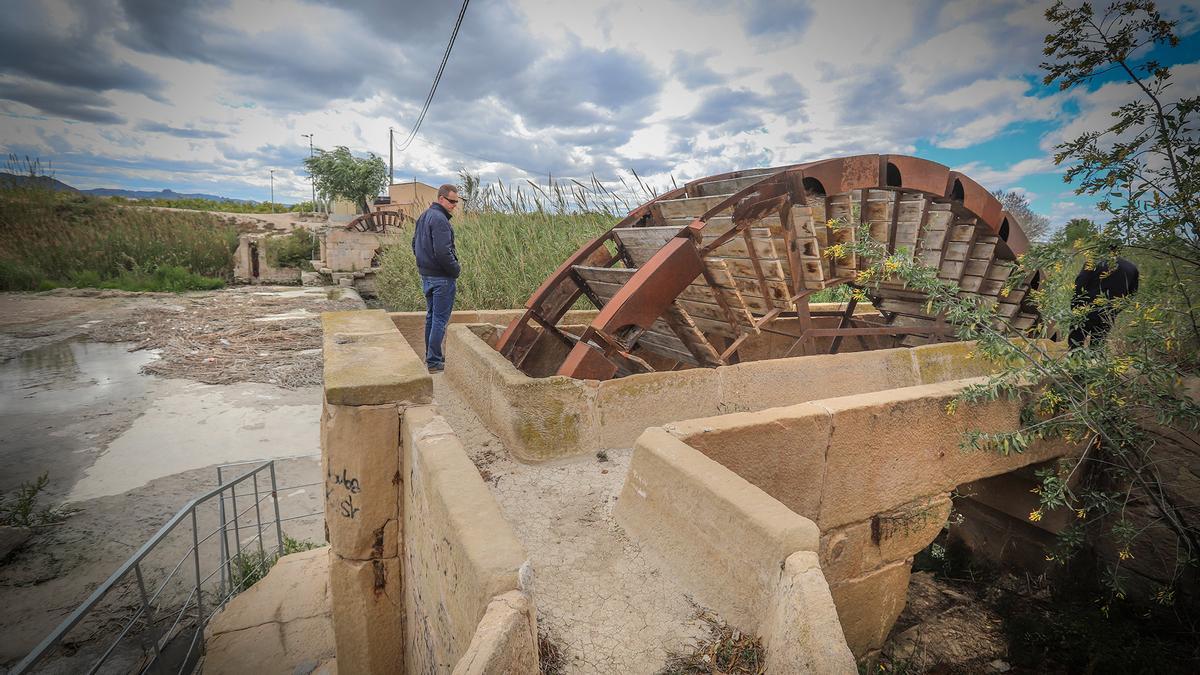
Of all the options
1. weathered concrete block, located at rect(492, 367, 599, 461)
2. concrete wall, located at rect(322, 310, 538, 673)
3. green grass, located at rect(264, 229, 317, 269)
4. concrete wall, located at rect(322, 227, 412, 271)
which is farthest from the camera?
green grass, located at rect(264, 229, 317, 269)

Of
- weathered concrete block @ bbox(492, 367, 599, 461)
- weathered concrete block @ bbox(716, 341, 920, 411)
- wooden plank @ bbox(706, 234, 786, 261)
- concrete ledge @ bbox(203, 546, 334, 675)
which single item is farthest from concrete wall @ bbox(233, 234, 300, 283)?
weathered concrete block @ bbox(716, 341, 920, 411)

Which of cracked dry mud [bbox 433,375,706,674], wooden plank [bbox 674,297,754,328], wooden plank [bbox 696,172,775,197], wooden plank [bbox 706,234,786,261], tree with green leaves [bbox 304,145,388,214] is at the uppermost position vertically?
tree with green leaves [bbox 304,145,388,214]

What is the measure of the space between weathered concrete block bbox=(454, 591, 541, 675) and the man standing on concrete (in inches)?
141

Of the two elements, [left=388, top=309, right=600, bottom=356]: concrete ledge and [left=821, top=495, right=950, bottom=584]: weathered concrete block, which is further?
[left=388, top=309, right=600, bottom=356]: concrete ledge

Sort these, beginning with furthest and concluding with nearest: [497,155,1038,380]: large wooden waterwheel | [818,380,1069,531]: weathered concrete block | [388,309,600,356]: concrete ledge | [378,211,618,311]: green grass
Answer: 1. [378,211,618,311]: green grass
2. [388,309,600,356]: concrete ledge
3. [497,155,1038,380]: large wooden waterwheel
4. [818,380,1069,531]: weathered concrete block

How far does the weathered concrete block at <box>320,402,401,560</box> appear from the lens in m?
2.29

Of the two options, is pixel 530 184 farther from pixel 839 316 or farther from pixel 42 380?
pixel 42 380

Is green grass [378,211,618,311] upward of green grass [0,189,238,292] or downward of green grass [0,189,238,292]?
upward

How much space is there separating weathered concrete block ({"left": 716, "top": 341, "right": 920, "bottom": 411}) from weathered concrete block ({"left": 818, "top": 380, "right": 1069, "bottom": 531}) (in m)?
0.74

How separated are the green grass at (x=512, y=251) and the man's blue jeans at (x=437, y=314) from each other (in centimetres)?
197

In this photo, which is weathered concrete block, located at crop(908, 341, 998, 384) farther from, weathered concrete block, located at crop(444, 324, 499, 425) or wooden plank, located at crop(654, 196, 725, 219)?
weathered concrete block, located at crop(444, 324, 499, 425)

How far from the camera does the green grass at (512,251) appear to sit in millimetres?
6781

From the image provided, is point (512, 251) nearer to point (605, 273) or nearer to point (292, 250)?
point (605, 273)

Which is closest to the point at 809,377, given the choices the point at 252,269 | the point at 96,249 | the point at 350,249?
the point at 350,249
